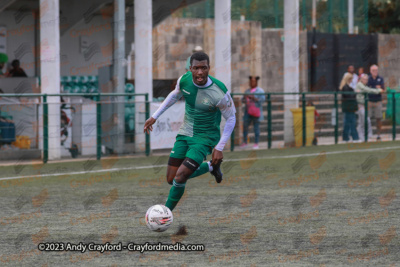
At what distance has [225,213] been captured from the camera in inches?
408

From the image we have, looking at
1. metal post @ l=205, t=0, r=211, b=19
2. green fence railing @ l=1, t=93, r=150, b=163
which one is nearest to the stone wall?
metal post @ l=205, t=0, r=211, b=19

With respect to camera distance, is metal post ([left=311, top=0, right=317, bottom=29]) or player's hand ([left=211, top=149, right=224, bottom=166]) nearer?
player's hand ([left=211, top=149, right=224, bottom=166])

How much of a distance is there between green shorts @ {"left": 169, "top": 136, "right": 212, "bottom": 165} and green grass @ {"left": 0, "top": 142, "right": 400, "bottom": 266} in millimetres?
754

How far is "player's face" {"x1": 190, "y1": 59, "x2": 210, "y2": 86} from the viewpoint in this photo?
8867 mm

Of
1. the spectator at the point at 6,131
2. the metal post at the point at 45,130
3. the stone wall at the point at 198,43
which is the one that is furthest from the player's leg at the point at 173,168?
the stone wall at the point at 198,43

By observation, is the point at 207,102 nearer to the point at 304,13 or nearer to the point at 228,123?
the point at 228,123

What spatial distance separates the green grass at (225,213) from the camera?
750 centimetres

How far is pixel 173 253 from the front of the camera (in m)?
7.58

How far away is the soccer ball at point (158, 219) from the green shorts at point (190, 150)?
0.70 metres

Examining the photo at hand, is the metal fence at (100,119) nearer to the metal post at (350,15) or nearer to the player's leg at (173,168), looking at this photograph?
the player's leg at (173,168)

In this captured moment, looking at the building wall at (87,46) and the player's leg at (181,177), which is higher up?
Result: the building wall at (87,46)


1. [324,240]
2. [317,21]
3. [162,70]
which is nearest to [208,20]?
[162,70]

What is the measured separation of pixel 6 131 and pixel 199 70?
34.7 ft

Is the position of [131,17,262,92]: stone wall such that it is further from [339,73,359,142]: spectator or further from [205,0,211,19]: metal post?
[339,73,359,142]: spectator
